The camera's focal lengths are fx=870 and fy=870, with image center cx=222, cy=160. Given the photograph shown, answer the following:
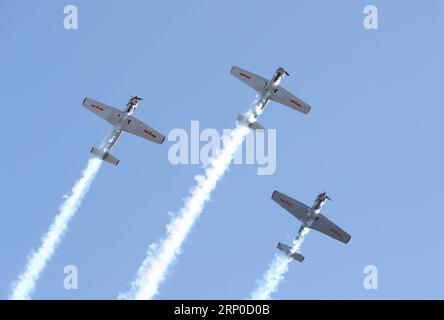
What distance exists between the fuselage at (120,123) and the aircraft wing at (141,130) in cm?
53

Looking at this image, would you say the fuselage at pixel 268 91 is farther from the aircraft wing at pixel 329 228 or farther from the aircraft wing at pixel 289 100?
the aircraft wing at pixel 329 228

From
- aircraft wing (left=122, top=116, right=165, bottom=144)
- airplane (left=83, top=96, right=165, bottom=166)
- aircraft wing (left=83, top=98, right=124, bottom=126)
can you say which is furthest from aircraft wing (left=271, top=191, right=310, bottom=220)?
aircraft wing (left=83, top=98, right=124, bottom=126)

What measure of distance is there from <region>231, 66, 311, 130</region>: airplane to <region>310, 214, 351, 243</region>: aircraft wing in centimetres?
1441

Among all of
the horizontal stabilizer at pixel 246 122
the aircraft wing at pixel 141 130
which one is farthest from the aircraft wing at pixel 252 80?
the aircraft wing at pixel 141 130

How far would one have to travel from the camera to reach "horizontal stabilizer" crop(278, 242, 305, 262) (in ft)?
379

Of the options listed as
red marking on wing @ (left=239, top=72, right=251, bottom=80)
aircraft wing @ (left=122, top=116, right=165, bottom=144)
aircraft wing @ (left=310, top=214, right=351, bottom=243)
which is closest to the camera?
aircraft wing @ (left=122, top=116, right=165, bottom=144)

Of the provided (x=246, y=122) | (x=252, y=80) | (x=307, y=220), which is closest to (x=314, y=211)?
(x=307, y=220)

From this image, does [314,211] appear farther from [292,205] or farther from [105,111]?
[105,111]

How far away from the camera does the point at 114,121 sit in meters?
112

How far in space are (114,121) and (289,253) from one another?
2886 cm

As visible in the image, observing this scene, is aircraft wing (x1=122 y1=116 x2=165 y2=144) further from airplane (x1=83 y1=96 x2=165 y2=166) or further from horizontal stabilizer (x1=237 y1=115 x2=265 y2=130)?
horizontal stabilizer (x1=237 y1=115 x2=265 y2=130)
